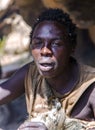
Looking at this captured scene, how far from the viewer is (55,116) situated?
3.13 meters

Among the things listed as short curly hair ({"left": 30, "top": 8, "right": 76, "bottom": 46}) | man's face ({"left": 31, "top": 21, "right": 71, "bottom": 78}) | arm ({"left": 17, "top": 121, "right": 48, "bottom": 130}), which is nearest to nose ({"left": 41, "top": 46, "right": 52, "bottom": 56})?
man's face ({"left": 31, "top": 21, "right": 71, "bottom": 78})

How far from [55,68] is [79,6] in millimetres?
2006

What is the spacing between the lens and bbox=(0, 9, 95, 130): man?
2.95 m

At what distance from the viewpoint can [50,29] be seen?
297 centimetres

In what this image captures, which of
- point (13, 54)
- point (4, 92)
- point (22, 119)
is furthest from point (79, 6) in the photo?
point (13, 54)

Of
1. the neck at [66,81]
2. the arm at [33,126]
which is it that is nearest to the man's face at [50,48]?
the neck at [66,81]

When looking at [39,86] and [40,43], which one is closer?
[40,43]

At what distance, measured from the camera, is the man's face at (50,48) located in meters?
2.92

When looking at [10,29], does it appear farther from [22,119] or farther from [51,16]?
[51,16]

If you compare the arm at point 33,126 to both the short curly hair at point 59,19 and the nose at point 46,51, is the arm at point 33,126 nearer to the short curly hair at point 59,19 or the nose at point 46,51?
the nose at point 46,51

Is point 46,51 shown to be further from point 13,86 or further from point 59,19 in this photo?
point 13,86

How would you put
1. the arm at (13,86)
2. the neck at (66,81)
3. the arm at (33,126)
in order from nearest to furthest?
1. the arm at (33,126)
2. the neck at (66,81)
3. the arm at (13,86)

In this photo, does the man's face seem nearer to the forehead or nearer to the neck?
the forehead

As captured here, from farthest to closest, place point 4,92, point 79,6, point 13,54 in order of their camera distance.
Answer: point 13,54
point 79,6
point 4,92
